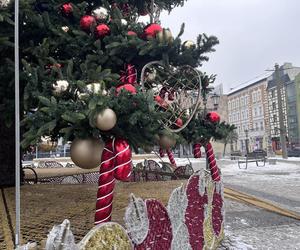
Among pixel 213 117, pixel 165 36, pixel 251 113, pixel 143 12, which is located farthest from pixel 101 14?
pixel 251 113

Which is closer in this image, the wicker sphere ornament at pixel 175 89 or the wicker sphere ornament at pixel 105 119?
the wicker sphere ornament at pixel 105 119

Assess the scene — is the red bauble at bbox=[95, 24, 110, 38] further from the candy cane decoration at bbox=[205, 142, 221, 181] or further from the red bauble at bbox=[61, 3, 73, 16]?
the candy cane decoration at bbox=[205, 142, 221, 181]

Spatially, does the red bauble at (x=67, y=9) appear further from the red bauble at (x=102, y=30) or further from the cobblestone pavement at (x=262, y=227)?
the cobblestone pavement at (x=262, y=227)

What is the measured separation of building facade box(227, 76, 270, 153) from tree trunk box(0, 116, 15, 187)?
56.7 meters

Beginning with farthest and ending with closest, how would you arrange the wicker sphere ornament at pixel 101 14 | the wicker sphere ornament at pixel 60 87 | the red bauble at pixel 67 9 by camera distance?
the red bauble at pixel 67 9 < the wicker sphere ornament at pixel 101 14 < the wicker sphere ornament at pixel 60 87

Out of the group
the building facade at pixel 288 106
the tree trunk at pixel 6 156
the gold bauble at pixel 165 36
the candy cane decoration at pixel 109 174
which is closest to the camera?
the candy cane decoration at pixel 109 174

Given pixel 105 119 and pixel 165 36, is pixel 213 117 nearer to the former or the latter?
pixel 165 36

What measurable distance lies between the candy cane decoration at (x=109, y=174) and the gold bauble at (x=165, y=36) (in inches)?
66.2

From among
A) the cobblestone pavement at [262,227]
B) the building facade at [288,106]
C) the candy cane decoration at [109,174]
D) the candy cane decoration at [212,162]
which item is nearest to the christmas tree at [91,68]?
the candy cane decoration at [109,174]

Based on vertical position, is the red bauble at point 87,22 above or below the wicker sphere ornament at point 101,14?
below

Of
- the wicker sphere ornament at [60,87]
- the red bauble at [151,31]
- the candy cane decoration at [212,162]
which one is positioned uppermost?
the red bauble at [151,31]

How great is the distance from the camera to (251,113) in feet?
230

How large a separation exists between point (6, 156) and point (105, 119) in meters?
4.04

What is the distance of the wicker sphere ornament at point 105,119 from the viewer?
3131 mm
